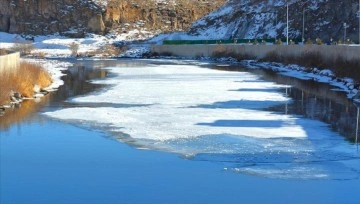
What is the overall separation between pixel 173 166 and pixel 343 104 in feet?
45.9

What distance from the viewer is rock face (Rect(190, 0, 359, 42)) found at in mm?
85188

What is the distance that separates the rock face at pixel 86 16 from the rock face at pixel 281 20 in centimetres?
2064

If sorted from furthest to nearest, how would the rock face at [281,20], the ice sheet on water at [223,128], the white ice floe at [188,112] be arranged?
the rock face at [281,20], the white ice floe at [188,112], the ice sheet on water at [223,128]

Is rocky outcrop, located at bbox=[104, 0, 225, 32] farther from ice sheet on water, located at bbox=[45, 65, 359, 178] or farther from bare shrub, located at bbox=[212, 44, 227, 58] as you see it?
ice sheet on water, located at bbox=[45, 65, 359, 178]

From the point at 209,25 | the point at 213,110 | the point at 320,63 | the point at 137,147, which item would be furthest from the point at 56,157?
the point at 209,25

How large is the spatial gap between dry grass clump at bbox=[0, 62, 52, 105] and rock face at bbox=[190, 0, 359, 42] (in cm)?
5065

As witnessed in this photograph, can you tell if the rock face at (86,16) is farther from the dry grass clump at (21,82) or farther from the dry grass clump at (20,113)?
the dry grass clump at (20,113)

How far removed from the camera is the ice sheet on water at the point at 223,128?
14297 millimetres

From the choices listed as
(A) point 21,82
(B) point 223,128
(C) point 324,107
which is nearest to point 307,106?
(C) point 324,107

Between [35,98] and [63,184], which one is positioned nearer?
[63,184]

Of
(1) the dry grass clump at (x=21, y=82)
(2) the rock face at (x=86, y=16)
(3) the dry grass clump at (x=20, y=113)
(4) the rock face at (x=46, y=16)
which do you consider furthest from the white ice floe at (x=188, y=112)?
(4) the rock face at (x=46, y=16)

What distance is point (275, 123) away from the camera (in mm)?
19859

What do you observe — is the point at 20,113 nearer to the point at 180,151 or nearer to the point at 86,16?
the point at 180,151

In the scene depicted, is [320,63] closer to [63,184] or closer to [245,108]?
[245,108]
